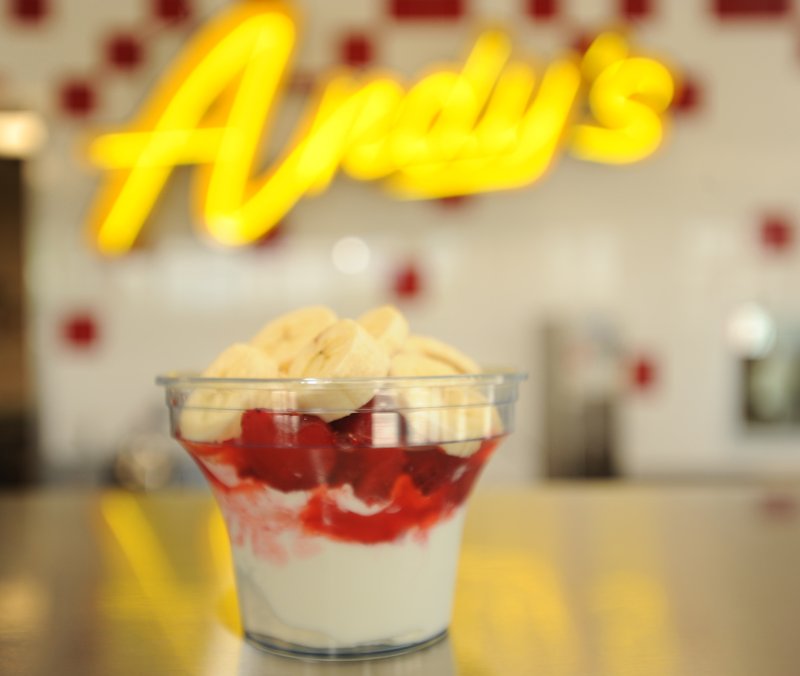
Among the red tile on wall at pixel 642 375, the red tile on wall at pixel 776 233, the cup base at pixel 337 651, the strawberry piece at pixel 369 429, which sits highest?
the red tile on wall at pixel 776 233

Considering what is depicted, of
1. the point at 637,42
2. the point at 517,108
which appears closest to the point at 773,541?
the point at 517,108

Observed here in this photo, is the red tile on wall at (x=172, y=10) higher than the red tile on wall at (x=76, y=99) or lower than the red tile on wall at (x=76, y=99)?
higher

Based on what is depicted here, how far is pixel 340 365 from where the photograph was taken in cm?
56

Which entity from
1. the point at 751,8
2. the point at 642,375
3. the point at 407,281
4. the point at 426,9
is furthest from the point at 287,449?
the point at 751,8

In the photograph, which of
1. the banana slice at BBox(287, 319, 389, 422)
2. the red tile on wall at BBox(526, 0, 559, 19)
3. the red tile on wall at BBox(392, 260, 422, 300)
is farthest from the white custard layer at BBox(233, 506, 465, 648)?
the red tile on wall at BBox(526, 0, 559, 19)

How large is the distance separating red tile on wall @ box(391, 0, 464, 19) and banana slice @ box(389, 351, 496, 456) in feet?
8.00

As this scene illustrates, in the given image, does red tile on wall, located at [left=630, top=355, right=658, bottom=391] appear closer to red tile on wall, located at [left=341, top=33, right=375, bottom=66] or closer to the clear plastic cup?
red tile on wall, located at [left=341, top=33, right=375, bottom=66]

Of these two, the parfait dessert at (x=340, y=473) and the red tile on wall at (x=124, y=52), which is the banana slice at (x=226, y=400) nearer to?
the parfait dessert at (x=340, y=473)

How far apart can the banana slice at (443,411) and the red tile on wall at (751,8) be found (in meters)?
2.66

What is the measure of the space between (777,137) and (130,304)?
2.21 metres

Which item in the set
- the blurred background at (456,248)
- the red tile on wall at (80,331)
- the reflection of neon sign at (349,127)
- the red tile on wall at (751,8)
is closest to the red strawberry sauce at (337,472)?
the reflection of neon sign at (349,127)

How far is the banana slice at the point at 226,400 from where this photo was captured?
1.90 feet

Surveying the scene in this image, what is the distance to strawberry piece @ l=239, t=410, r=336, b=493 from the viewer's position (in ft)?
1.86

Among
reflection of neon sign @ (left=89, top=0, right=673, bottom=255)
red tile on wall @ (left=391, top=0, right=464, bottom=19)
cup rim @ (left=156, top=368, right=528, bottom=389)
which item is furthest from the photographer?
red tile on wall @ (left=391, top=0, right=464, bottom=19)
